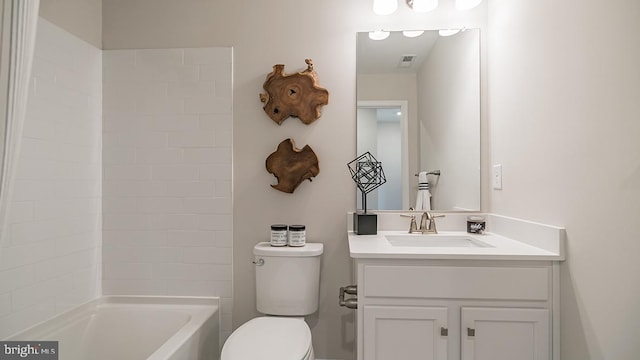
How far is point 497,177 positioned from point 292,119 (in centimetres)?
118

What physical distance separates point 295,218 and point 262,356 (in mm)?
858

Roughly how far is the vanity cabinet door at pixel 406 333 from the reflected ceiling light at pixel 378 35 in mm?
1472

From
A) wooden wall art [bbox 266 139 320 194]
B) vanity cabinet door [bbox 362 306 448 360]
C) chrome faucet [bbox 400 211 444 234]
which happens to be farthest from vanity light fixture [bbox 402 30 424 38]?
vanity cabinet door [bbox 362 306 448 360]

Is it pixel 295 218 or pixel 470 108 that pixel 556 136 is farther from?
pixel 295 218

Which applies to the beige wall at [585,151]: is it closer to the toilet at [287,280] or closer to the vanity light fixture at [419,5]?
the vanity light fixture at [419,5]

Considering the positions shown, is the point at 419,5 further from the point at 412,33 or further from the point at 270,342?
the point at 270,342

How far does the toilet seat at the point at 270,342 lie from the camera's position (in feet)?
4.54

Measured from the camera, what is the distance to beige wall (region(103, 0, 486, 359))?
2.07 meters

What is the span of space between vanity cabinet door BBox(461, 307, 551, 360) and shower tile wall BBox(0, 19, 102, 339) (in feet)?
6.29

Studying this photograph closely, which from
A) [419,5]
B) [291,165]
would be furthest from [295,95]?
[419,5]

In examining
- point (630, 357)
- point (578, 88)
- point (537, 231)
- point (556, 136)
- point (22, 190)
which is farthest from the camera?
point (22, 190)

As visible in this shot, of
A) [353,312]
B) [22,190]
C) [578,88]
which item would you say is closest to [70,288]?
[22,190]

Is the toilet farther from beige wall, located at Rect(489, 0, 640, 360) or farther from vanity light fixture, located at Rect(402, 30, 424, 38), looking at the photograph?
vanity light fixture, located at Rect(402, 30, 424, 38)

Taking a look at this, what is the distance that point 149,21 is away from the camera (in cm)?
215
